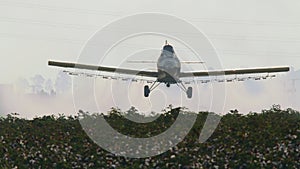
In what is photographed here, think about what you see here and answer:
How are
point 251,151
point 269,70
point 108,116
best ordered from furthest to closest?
point 269,70, point 108,116, point 251,151

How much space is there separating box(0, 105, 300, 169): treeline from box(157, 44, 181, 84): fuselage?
338 inches

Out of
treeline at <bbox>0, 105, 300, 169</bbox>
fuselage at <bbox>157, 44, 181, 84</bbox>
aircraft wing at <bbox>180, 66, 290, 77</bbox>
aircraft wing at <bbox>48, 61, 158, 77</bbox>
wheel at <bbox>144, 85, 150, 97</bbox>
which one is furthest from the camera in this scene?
aircraft wing at <bbox>180, 66, 290, 77</bbox>

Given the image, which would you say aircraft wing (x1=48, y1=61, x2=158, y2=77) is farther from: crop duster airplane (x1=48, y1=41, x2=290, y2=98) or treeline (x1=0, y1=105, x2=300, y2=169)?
treeline (x1=0, y1=105, x2=300, y2=169)

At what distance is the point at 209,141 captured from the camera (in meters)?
22.7

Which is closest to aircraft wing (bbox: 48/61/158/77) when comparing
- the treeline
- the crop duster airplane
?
the crop duster airplane

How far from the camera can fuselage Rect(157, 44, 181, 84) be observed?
33.7 meters

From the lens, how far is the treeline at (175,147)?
71.7 feet

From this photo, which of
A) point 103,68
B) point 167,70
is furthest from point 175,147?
point 103,68

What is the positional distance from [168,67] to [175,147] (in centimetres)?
1157

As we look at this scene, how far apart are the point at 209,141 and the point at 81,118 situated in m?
5.71

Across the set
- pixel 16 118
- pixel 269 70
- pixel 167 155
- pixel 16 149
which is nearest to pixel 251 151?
pixel 167 155

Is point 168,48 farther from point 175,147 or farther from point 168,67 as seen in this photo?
point 175,147

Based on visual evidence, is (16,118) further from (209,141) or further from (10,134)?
(209,141)

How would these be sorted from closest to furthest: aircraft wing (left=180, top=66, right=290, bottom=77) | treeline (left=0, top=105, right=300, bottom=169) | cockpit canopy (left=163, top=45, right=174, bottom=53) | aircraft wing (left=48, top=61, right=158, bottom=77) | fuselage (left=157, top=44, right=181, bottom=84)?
treeline (left=0, top=105, right=300, bottom=169), fuselage (left=157, top=44, right=181, bottom=84), aircraft wing (left=48, top=61, right=158, bottom=77), cockpit canopy (left=163, top=45, right=174, bottom=53), aircraft wing (left=180, top=66, right=290, bottom=77)
